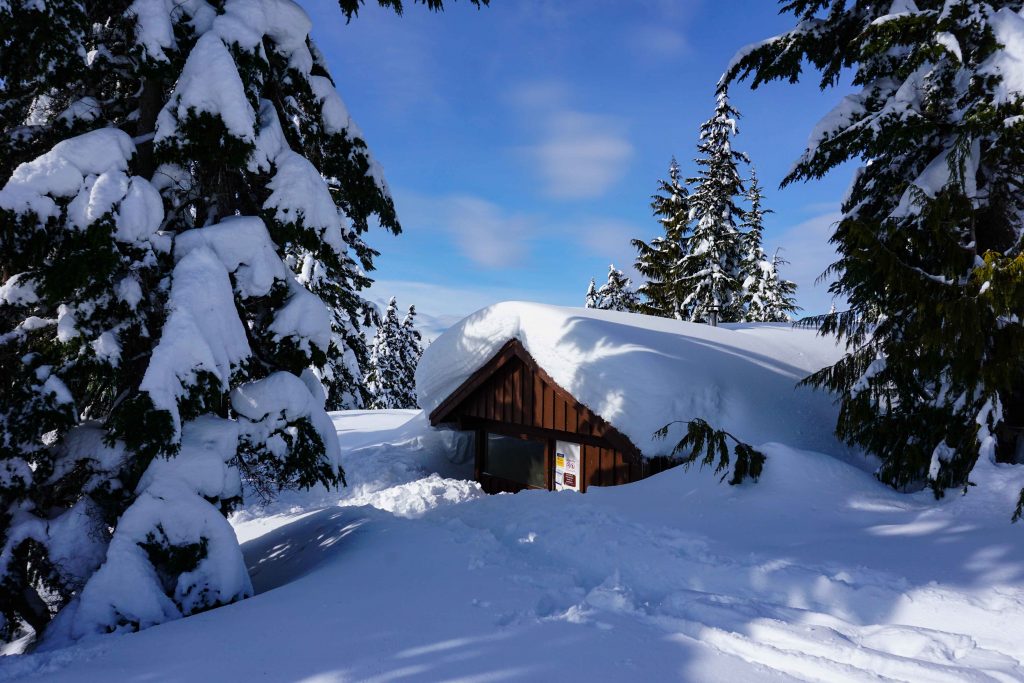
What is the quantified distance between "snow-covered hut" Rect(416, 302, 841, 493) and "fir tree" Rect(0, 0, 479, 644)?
4.88 meters

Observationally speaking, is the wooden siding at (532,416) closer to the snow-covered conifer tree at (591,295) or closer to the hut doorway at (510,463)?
the hut doorway at (510,463)

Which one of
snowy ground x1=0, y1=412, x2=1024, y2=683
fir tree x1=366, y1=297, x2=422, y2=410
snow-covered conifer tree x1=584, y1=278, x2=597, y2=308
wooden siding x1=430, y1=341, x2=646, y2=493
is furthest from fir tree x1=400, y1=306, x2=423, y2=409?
snowy ground x1=0, y1=412, x2=1024, y2=683

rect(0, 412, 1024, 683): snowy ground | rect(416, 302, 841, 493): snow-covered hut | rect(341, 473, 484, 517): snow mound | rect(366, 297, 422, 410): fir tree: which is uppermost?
rect(366, 297, 422, 410): fir tree

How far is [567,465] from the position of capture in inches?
459

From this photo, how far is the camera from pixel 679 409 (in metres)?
8.61

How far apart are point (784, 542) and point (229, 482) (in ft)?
18.2

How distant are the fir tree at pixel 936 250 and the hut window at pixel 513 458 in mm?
8029

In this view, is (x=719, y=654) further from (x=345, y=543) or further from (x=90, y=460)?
(x=90, y=460)

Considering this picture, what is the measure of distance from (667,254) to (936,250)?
20.0 metres

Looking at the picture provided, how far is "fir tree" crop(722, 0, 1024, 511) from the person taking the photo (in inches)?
197

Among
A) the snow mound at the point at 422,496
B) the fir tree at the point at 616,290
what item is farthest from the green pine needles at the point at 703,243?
the snow mound at the point at 422,496

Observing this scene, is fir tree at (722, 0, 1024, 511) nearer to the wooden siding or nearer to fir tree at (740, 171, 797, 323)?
the wooden siding

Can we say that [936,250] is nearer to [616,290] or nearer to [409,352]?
[616,290]

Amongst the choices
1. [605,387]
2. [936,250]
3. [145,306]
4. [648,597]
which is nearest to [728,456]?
[605,387]
